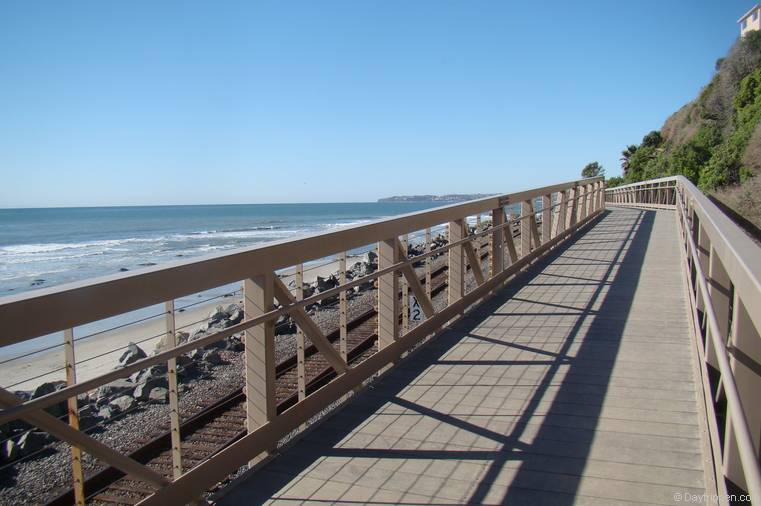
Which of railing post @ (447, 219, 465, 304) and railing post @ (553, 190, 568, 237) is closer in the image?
railing post @ (447, 219, 465, 304)

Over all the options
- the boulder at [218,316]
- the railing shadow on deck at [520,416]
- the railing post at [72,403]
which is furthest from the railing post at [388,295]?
the boulder at [218,316]

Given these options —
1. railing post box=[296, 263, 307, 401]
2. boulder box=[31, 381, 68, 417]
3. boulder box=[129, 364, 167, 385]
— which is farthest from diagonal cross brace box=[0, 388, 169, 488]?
boulder box=[129, 364, 167, 385]

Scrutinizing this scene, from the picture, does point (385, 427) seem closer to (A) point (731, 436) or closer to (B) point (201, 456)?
(A) point (731, 436)

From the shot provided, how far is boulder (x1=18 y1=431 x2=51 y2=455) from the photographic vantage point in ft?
19.2

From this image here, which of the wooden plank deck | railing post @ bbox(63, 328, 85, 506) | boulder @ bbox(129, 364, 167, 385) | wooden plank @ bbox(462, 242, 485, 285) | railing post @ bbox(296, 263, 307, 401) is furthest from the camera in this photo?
boulder @ bbox(129, 364, 167, 385)

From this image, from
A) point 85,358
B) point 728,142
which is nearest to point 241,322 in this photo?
point 85,358

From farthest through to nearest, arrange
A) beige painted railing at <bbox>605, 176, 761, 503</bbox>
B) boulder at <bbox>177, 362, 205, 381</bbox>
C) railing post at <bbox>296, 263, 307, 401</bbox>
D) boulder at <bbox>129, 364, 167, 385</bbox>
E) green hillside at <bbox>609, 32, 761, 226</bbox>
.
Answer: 1. green hillside at <bbox>609, 32, 761, 226</bbox>
2. boulder at <bbox>177, 362, 205, 381</bbox>
3. boulder at <bbox>129, 364, 167, 385</bbox>
4. railing post at <bbox>296, 263, 307, 401</bbox>
5. beige painted railing at <bbox>605, 176, 761, 503</bbox>

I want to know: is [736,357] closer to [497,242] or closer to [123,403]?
[497,242]

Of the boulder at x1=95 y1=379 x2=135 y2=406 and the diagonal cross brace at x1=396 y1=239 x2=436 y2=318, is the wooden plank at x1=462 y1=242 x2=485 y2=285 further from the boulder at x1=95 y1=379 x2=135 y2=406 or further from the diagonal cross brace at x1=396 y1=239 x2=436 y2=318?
the boulder at x1=95 y1=379 x2=135 y2=406

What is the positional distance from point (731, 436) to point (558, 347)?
2.91m

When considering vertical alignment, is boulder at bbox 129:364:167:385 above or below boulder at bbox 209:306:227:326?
above

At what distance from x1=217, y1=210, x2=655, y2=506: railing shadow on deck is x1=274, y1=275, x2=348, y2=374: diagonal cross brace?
1.08 ft

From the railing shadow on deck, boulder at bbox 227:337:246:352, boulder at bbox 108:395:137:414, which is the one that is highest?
the railing shadow on deck

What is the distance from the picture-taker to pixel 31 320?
2037mm
